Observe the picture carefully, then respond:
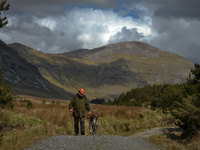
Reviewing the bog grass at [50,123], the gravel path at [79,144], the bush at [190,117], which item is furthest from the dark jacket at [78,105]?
the bush at [190,117]

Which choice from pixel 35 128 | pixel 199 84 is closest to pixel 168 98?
pixel 199 84

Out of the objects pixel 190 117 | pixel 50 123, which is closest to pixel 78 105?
pixel 50 123

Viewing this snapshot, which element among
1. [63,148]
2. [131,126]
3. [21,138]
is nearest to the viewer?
[63,148]

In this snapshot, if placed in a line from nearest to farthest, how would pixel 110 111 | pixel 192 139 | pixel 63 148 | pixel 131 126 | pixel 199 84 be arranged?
pixel 63 148 → pixel 192 139 → pixel 199 84 → pixel 131 126 → pixel 110 111

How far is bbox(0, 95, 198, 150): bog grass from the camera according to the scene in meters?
9.14

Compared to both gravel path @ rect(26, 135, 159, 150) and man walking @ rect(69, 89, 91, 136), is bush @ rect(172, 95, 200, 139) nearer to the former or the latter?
gravel path @ rect(26, 135, 159, 150)

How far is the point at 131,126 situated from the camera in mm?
19922

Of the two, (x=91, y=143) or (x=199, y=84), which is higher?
(x=199, y=84)

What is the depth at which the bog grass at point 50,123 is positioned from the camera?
30.0ft

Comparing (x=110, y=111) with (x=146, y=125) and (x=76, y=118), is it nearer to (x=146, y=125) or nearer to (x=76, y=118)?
(x=146, y=125)

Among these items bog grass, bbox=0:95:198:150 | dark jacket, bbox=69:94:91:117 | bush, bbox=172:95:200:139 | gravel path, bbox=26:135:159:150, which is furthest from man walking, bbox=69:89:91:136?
bush, bbox=172:95:200:139

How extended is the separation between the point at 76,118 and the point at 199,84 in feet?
27.5

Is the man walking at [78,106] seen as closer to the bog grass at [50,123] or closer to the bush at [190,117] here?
the bog grass at [50,123]

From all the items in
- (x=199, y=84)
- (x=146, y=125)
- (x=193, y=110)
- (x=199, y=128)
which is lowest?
(x=146, y=125)
